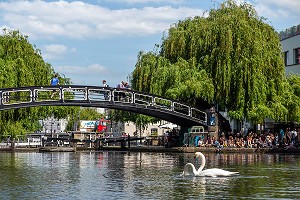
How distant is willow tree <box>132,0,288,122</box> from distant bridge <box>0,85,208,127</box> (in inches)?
66.2

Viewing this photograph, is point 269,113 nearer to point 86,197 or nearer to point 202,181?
point 202,181

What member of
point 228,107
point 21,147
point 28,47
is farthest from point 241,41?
point 21,147

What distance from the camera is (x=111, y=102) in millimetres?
49875

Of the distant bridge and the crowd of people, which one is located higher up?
the distant bridge

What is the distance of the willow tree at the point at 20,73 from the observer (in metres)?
53.3

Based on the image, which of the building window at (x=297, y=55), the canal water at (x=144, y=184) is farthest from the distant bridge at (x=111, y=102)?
the building window at (x=297, y=55)

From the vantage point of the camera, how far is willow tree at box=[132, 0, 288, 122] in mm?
53375

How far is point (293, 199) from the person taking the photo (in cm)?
1958

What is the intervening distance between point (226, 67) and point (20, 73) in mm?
16054

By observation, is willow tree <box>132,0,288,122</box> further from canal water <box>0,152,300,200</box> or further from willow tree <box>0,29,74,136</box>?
canal water <box>0,152,300,200</box>

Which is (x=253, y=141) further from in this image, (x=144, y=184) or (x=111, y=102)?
(x=144, y=184)

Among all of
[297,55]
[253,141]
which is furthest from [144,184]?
[297,55]

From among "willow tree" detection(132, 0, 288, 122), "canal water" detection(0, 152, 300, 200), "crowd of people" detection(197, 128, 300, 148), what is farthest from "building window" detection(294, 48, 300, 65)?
"canal water" detection(0, 152, 300, 200)

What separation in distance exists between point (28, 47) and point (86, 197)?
138 feet
